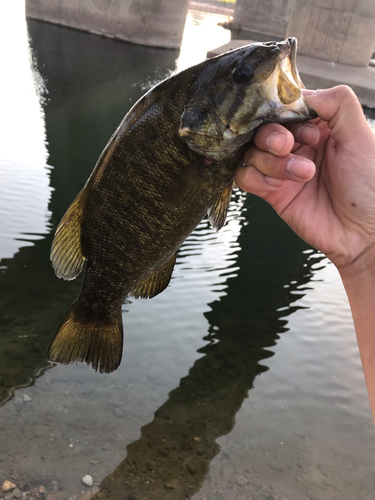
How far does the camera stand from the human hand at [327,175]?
179cm

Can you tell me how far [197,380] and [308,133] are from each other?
2720mm

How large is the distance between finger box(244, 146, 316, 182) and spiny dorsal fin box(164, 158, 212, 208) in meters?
0.23

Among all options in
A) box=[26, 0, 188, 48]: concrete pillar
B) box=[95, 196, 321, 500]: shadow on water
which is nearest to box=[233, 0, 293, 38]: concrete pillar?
box=[26, 0, 188, 48]: concrete pillar

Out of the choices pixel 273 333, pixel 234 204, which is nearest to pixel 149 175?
pixel 273 333

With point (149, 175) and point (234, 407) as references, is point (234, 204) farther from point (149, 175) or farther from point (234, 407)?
point (149, 175)

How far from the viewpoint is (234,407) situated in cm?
380

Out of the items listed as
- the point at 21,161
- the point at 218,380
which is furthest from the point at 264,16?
the point at 218,380

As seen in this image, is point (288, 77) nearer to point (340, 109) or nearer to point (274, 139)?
point (274, 139)

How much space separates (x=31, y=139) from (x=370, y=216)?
7.60 meters

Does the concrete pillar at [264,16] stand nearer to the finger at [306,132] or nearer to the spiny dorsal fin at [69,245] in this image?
the finger at [306,132]

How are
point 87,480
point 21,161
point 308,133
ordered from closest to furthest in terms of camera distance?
point 308,133 → point 87,480 → point 21,161

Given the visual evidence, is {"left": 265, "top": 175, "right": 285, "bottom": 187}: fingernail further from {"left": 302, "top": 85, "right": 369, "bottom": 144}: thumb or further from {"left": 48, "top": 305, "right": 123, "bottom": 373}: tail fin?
{"left": 48, "top": 305, "right": 123, "bottom": 373}: tail fin

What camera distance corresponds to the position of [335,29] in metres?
19.5

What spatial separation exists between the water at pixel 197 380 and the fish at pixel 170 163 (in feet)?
5.13
